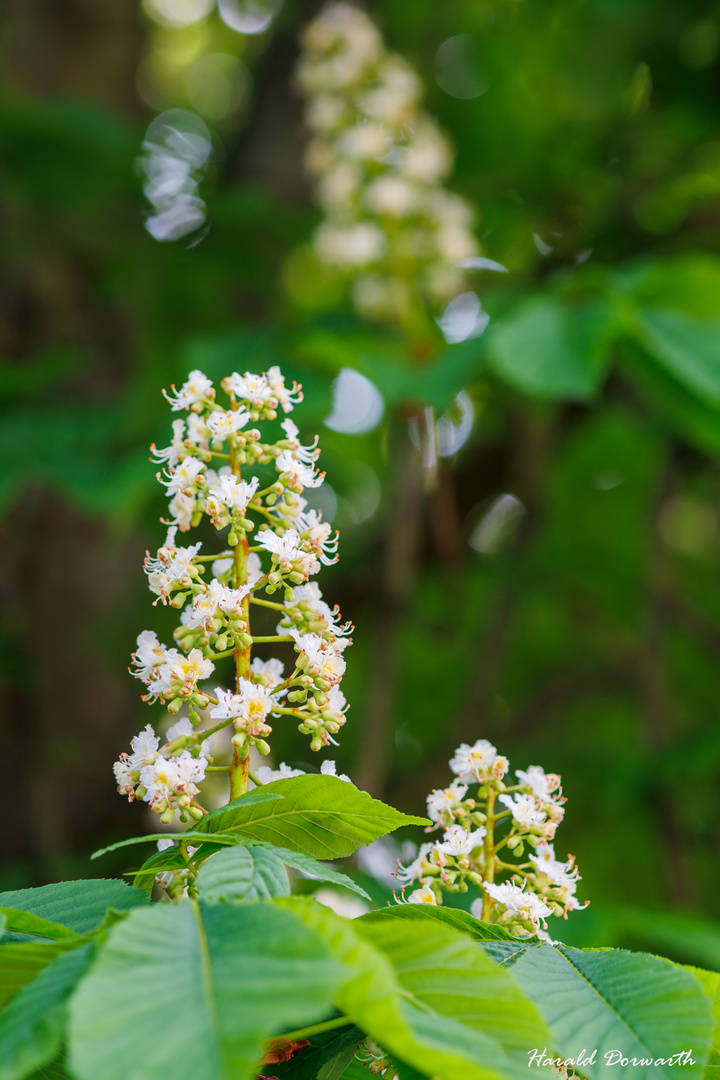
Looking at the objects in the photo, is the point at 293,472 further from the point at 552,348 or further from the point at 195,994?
the point at 552,348

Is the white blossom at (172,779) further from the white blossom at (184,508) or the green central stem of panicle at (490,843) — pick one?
the green central stem of panicle at (490,843)

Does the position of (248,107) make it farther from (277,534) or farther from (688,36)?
(277,534)

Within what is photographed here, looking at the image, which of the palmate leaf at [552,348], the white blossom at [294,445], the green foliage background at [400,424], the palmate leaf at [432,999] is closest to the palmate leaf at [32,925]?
the palmate leaf at [432,999]

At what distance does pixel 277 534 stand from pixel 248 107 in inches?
184

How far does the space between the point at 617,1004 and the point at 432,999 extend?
23 cm

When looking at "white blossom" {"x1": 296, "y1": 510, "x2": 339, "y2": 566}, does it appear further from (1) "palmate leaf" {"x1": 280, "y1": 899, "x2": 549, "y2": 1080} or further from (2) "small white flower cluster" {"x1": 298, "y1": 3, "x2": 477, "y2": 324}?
(2) "small white flower cluster" {"x1": 298, "y1": 3, "x2": 477, "y2": 324}

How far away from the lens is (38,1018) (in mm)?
711

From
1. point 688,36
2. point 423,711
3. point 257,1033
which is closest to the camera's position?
point 257,1033

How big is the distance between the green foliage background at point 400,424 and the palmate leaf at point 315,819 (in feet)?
5.37

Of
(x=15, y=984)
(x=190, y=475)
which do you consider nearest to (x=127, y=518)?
(x=190, y=475)

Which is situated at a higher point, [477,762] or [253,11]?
[253,11]

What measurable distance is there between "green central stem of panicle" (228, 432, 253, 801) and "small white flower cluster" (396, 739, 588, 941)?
0.25 meters

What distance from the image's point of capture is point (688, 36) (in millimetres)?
3801

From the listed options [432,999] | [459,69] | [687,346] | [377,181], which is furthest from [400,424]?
[432,999]
